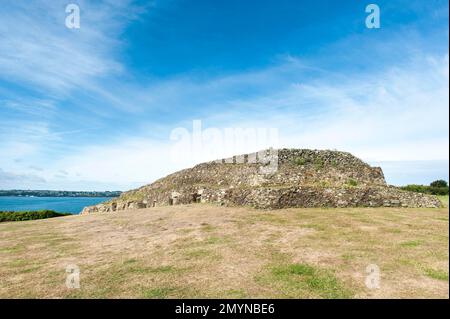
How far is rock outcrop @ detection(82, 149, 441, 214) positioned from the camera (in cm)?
1825

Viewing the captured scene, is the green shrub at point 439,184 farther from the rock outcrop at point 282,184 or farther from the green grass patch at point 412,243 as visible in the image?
the green grass patch at point 412,243

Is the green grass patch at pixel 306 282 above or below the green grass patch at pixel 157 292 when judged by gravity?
above

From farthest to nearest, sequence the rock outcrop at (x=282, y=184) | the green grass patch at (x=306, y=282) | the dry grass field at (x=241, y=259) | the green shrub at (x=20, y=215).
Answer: the green shrub at (x=20, y=215)
the rock outcrop at (x=282, y=184)
the dry grass field at (x=241, y=259)
the green grass patch at (x=306, y=282)

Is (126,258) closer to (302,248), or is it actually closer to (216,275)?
(216,275)

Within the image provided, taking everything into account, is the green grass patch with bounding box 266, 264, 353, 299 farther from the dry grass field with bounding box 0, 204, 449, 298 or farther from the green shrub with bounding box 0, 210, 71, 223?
the green shrub with bounding box 0, 210, 71, 223

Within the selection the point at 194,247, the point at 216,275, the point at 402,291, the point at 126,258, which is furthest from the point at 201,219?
the point at 402,291

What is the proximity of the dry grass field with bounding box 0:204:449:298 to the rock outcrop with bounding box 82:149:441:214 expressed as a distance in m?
3.58

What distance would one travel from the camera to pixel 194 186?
88.7 feet

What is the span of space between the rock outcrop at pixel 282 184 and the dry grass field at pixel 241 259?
358 cm

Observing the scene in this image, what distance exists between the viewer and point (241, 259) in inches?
332

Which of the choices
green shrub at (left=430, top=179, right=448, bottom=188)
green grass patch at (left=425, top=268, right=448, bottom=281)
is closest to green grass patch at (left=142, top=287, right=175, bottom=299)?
green grass patch at (left=425, top=268, right=448, bottom=281)

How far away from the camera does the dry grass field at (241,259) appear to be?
20.7 ft

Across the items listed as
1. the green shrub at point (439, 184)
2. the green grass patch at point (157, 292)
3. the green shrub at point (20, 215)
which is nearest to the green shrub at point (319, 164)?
the green shrub at point (439, 184)
